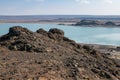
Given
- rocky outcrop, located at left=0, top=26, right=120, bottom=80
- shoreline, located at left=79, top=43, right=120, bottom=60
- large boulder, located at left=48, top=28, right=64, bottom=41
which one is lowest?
shoreline, located at left=79, top=43, right=120, bottom=60

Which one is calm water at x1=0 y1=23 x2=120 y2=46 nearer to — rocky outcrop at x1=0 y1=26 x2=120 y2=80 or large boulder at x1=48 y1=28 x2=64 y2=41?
large boulder at x1=48 y1=28 x2=64 y2=41

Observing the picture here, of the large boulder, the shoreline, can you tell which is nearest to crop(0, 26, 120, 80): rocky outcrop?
the large boulder

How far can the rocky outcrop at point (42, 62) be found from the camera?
574 inches

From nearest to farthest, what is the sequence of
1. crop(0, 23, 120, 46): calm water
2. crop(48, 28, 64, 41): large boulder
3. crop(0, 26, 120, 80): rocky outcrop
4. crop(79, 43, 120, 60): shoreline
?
crop(0, 26, 120, 80): rocky outcrop < crop(48, 28, 64, 41): large boulder < crop(79, 43, 120, 60): shoreline < crop(0, 23, 120, 46): calm water

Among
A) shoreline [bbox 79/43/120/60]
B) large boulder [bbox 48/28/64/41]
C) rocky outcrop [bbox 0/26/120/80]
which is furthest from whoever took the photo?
shoreline [bbox 79/43/120/60]

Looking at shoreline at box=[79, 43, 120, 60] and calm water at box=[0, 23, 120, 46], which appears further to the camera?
calm water at box=[0, 23, 120, 46]

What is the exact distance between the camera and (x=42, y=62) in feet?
53.6

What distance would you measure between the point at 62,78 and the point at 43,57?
305 cm

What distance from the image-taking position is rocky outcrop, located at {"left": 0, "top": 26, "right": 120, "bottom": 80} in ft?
47.8

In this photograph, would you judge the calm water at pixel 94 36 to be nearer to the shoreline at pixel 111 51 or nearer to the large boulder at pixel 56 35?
the shoreline at pixel 111 51

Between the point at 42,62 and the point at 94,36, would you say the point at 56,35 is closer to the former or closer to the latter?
the point at 42,62

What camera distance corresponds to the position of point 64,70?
15.6 metres

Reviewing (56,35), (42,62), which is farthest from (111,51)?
(42,62)

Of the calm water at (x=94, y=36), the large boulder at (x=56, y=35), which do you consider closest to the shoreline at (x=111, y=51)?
the calm water at (x=94, y=36)
